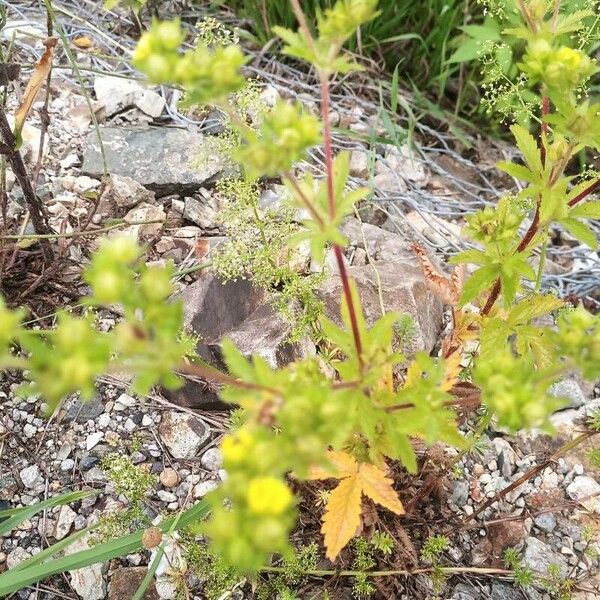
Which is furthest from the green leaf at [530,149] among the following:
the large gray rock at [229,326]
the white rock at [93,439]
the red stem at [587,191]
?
the white rock at [93,439]

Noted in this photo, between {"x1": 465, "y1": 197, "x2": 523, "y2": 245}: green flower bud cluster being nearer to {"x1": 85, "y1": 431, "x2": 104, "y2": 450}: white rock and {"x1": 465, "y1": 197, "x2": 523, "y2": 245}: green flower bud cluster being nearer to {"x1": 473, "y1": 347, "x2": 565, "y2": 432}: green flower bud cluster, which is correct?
{"x1": 473, "y1": 347, "x2": 565, "y2": 432}: green flower bud cluster

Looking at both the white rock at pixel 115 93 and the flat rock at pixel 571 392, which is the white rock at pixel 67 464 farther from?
the flat rock at pixel 571 392

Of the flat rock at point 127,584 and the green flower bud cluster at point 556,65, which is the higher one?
the green flower bud cluster at point 556,65

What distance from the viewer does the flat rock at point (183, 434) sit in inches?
96.4

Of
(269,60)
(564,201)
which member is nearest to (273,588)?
(564,201)

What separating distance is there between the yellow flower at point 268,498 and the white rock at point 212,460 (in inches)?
55.5

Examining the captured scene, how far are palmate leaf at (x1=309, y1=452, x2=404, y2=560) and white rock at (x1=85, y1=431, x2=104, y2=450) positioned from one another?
0.85m

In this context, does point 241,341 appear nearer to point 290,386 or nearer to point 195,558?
point 195,558

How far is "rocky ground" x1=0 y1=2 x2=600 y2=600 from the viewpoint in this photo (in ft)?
7.54

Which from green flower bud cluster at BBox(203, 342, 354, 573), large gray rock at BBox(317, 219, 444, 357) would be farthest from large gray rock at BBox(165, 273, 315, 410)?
green flower bud cluster at BBox(203, 342, 354, 573)

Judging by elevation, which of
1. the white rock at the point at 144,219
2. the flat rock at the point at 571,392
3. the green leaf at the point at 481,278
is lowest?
the flat rock at the point at 571,392

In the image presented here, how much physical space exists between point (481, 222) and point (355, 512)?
0.89 metres

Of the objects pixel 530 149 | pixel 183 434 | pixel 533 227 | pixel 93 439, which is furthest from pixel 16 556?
pixel 530 149

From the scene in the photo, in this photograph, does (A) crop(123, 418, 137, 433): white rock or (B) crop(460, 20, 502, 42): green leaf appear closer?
(A) crop(123, 418, 137, 433): white rock
